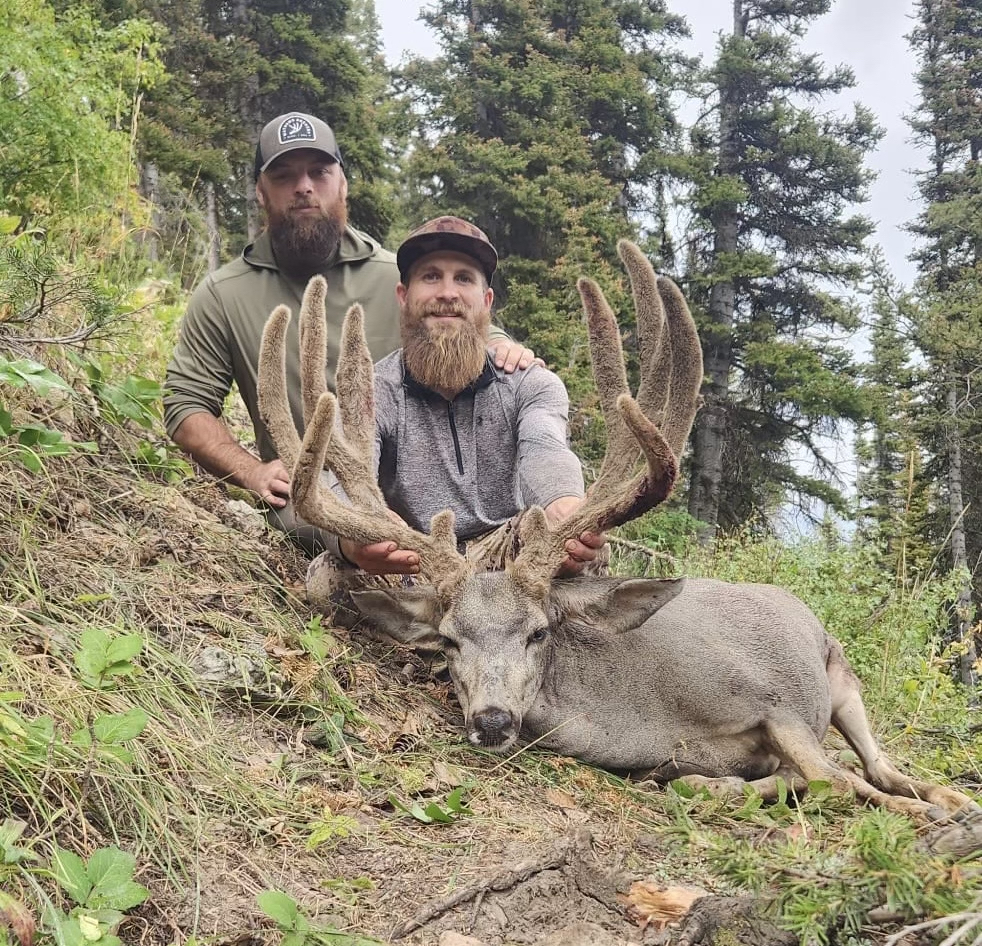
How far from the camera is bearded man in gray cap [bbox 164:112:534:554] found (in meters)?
6.21

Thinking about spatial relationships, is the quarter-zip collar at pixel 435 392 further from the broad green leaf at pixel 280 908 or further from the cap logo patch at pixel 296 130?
the broad green leaf at pixel 280 908

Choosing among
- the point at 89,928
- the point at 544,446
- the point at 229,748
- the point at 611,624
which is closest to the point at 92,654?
the point at 229,748

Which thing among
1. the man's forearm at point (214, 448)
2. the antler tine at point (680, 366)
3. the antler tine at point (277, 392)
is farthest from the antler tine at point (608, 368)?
the man's forearm at point (214, 448)

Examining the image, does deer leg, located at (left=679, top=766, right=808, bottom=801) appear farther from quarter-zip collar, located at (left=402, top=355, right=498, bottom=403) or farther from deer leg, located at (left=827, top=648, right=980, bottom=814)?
quarter-zip collar, located at (left=402, top=355, right=498, bottom=403)

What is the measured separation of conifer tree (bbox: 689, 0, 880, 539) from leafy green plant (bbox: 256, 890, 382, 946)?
2094cm

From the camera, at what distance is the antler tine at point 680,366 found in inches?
157

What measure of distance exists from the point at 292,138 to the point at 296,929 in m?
5.32

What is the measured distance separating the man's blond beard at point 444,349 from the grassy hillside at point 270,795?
1318 millimetres

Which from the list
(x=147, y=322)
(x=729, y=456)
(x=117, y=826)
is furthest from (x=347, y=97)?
(x=117, y=826)

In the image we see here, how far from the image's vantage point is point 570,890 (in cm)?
261

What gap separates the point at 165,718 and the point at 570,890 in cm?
139

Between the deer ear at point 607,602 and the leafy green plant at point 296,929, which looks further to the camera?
the deer ear at point 607,602

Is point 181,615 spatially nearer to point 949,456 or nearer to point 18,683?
point 18,683

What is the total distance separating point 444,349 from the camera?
539cm
